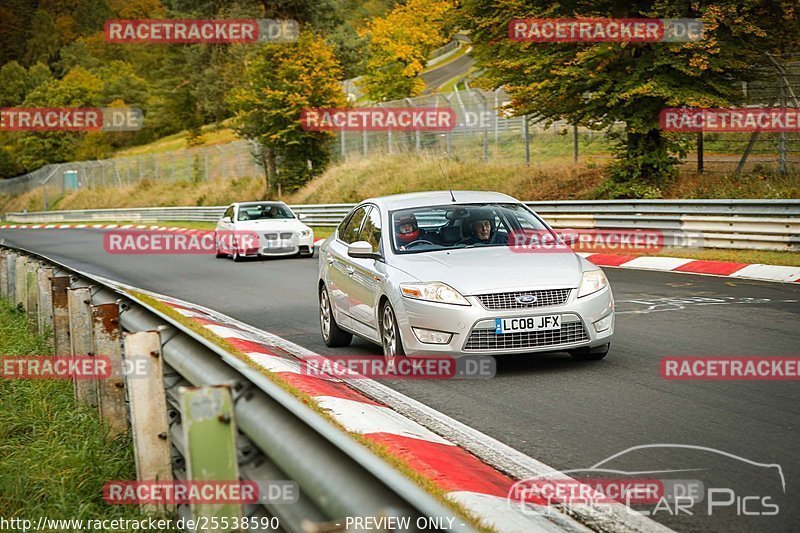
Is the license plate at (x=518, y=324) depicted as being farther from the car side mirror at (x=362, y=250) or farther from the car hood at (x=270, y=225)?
the car hood at (x=270, y=225)

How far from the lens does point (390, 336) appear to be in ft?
31.0

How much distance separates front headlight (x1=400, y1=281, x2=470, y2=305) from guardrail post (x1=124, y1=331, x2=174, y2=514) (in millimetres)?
4105

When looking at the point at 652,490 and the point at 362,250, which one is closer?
the point at 652,490

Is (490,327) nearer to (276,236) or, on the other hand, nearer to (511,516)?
(511,516)

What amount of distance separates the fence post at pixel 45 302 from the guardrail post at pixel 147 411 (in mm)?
5408

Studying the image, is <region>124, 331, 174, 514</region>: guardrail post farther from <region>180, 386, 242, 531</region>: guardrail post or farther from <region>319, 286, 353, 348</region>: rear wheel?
<region>319, 286, 353, 348</region>: rear wheel

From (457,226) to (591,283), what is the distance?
5.37 ft

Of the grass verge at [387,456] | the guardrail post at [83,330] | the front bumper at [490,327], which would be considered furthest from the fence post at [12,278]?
the front bumper at [490,327]

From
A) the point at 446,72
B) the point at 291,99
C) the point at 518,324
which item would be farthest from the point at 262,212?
the point at 446,72

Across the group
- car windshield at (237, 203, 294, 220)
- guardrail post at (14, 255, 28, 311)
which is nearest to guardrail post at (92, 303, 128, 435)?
guardrail post at (14, 255, 28, 311)

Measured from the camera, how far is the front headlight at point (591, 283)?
29.4 feet

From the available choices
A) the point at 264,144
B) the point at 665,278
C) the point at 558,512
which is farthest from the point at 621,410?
the point at 264,144

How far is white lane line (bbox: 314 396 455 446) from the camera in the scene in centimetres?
692

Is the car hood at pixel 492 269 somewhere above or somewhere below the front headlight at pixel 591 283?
above
